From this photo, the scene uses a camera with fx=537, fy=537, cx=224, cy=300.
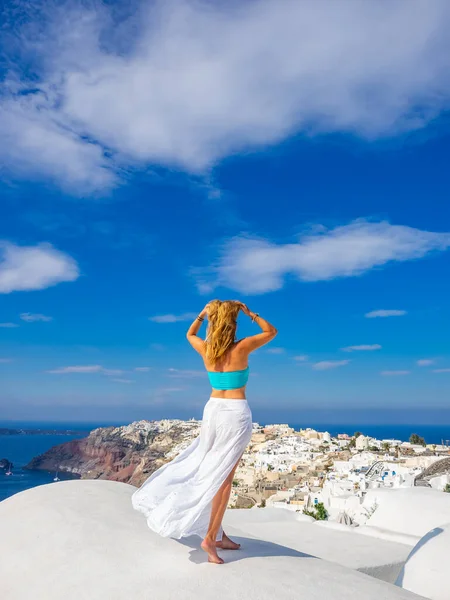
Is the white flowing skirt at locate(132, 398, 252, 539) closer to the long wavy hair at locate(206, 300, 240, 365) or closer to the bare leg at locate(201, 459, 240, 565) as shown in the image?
the bare leg at locate(201, 459, 240, 565)

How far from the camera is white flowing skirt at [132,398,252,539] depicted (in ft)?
13.2

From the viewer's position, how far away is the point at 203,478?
4.18m

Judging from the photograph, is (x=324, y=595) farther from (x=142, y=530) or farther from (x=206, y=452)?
(x=142, y=530)

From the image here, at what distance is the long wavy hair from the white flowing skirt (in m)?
0.37

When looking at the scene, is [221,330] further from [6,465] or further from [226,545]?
[6,465]

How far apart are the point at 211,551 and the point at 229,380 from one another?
1.31 metres

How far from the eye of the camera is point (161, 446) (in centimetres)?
6431

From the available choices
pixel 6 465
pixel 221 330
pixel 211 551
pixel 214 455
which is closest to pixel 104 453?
pixel 6 465

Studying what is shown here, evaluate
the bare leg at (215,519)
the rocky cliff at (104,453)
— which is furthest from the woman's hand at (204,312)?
the rocky cliff at (104,453)

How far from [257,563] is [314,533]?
6570mm

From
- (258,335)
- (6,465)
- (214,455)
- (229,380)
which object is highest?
(258,335)

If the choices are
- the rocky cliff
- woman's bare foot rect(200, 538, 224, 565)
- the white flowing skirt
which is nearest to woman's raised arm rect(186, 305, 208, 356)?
the white flowing skirt

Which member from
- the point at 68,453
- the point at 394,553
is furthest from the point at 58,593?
the point at 68,453

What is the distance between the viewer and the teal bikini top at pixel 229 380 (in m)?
4.28
